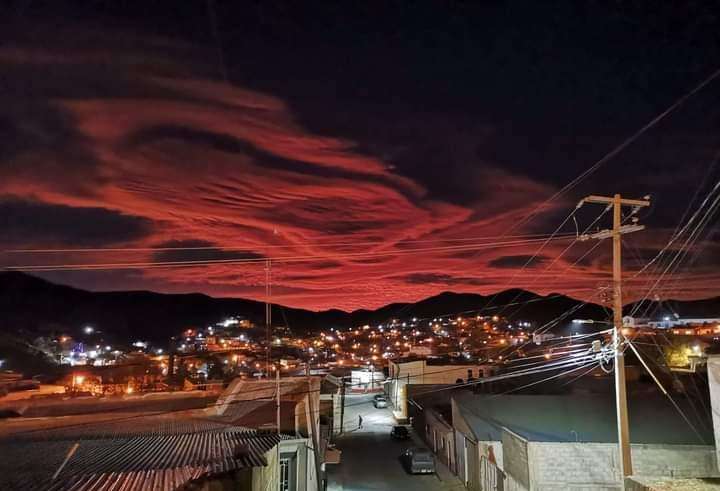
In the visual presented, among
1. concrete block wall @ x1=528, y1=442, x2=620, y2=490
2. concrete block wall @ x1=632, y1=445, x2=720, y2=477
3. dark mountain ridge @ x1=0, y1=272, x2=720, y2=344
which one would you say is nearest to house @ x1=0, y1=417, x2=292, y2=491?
concrete block wall @ x1=528, y1=442, x2=620, y2=490

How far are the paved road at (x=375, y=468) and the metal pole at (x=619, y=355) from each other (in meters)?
11.4

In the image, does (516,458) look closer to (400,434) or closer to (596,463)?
(596,463)

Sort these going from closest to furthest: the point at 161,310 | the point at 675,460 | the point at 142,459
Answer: the point at 142,459, the point at 675,460, the point at 161,310

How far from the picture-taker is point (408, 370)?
43.2m

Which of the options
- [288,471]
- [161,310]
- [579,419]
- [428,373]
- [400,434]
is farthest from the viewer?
[161,310]

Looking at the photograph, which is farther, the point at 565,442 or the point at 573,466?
the point at 565,442

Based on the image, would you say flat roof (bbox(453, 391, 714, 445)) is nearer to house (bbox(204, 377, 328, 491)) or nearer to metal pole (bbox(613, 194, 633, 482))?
metal pole (bbox(613, 194, 633, 482))

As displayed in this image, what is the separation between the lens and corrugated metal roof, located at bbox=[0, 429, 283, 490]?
27.4 feet

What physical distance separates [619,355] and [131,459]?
448 inches

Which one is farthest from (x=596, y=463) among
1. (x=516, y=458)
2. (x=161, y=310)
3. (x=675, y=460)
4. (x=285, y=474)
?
(x=161, y=310)

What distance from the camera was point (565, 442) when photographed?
16.5 metres

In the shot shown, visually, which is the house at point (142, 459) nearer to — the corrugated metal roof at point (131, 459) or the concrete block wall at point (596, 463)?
the corrugated metal roof at point (131, 459)

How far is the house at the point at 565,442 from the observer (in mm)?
15500

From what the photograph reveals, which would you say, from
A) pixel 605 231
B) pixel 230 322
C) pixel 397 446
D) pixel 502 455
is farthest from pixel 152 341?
pixel 605 231
